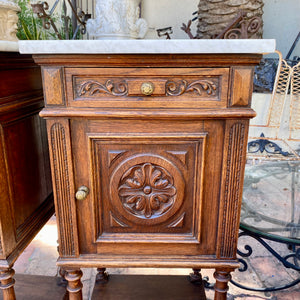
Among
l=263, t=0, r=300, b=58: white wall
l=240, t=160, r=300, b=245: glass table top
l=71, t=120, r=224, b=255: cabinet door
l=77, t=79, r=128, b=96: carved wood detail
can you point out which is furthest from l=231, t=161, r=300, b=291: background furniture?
l=263, t=0, r=300, b=58: white wall

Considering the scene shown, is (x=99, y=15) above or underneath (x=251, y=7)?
underneath

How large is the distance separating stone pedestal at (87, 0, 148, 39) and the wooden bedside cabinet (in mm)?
403

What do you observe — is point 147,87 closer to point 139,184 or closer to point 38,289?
point 139,184

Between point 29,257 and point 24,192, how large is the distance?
888mm

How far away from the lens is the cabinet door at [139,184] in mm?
708

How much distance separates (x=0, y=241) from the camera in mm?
812

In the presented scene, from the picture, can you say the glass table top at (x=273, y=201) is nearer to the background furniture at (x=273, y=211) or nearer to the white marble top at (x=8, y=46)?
the background furniture at (x=273, y=211)

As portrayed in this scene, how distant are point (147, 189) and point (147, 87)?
0.26 m

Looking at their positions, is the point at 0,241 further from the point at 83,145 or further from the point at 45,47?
the point at 45,47

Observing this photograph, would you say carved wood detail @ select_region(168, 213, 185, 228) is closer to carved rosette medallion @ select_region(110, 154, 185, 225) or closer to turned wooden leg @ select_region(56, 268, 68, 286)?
carved rosette medallion @ select_region(110, 154, 185, 225)

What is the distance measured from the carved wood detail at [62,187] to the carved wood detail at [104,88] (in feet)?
0.34

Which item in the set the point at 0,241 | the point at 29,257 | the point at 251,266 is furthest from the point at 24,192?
the point at 251,266

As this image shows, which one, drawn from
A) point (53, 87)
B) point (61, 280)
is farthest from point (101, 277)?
point (53, 87)

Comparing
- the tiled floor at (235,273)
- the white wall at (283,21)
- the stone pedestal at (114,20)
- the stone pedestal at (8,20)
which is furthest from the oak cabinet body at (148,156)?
the white wall at (283,21)
